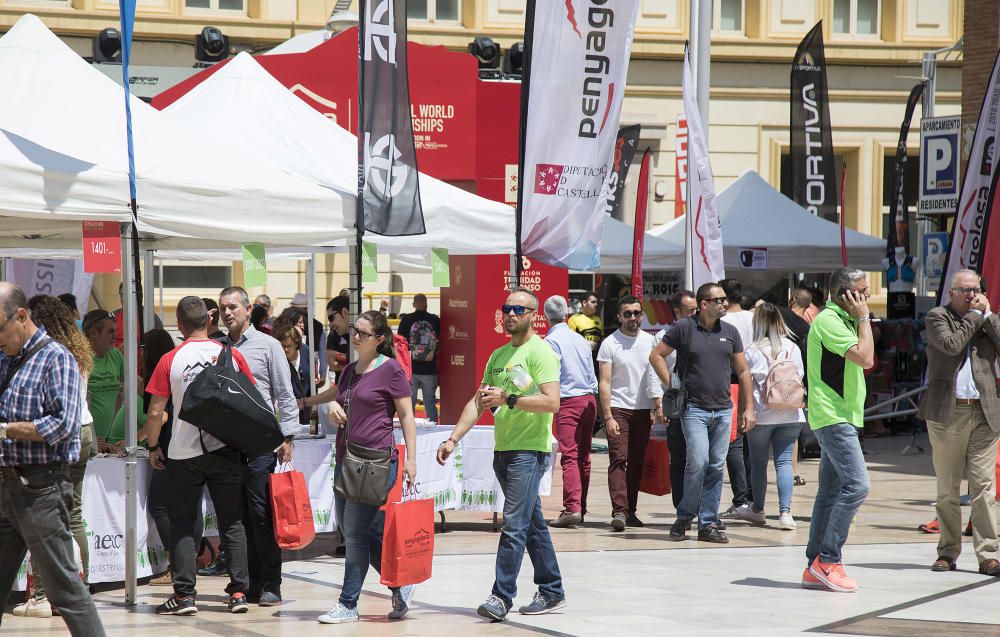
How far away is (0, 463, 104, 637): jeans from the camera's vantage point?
233 inches

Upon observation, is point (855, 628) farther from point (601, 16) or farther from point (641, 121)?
point (641, 121)

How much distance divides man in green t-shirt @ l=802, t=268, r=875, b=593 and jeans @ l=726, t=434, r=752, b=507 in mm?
2915

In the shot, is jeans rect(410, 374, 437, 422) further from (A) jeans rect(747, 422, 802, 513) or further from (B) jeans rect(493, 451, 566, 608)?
(B) jeans rect(493, 451, 566, 608)

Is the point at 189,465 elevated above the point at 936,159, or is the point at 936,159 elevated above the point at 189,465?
the point at 936,159

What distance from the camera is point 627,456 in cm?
1150

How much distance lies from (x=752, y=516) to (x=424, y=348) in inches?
255

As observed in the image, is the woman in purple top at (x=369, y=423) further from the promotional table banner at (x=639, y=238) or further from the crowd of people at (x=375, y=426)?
the promotional table banner at (x=639, y=238)

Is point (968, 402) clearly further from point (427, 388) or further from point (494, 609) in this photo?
point (427, 388)

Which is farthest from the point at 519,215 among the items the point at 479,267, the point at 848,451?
the point at 479,267

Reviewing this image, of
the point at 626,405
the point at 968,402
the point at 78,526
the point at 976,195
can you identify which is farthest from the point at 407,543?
the point at 976,195

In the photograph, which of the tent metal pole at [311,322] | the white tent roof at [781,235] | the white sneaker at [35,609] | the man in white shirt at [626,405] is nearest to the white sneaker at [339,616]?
the white sneaker at [35,609]

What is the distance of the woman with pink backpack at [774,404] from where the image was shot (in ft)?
37.0

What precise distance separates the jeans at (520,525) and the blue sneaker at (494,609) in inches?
1.2

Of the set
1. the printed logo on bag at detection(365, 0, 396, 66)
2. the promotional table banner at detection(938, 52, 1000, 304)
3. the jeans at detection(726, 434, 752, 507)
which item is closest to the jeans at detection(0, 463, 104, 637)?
the printed logo on bag at detection(365, 0, 396, 66)
